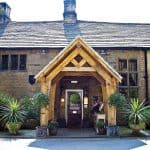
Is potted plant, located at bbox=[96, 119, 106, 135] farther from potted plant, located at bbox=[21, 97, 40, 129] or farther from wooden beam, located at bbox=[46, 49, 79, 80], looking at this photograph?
potted plant, located at bbox=[21, 97, 40, 129]

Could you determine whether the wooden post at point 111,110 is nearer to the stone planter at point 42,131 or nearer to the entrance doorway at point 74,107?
the stone planter at point 42,131

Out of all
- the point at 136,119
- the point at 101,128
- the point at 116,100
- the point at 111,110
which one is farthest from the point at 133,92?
the point at 116,100

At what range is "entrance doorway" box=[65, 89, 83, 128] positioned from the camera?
1872cm

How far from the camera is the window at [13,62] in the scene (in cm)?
1942

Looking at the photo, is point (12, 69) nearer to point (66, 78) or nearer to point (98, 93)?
point (66, 78)

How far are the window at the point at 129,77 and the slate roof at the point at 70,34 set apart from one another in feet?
3.88

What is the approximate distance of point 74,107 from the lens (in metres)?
18.9

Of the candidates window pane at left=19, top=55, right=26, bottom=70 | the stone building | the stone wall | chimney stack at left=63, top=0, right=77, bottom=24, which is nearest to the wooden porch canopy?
the stone building

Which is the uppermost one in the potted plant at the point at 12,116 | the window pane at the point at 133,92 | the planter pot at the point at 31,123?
the window pane at the point at 133,92

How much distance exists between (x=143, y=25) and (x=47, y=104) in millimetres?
11946

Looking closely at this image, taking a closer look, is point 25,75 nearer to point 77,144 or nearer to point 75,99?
point 75,99

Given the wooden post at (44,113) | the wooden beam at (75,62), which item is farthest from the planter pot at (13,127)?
the wooden beam at (75,62)

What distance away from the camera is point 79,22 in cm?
2306

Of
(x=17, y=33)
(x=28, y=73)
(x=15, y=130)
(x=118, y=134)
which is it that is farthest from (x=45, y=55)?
(x=118, y=134)
